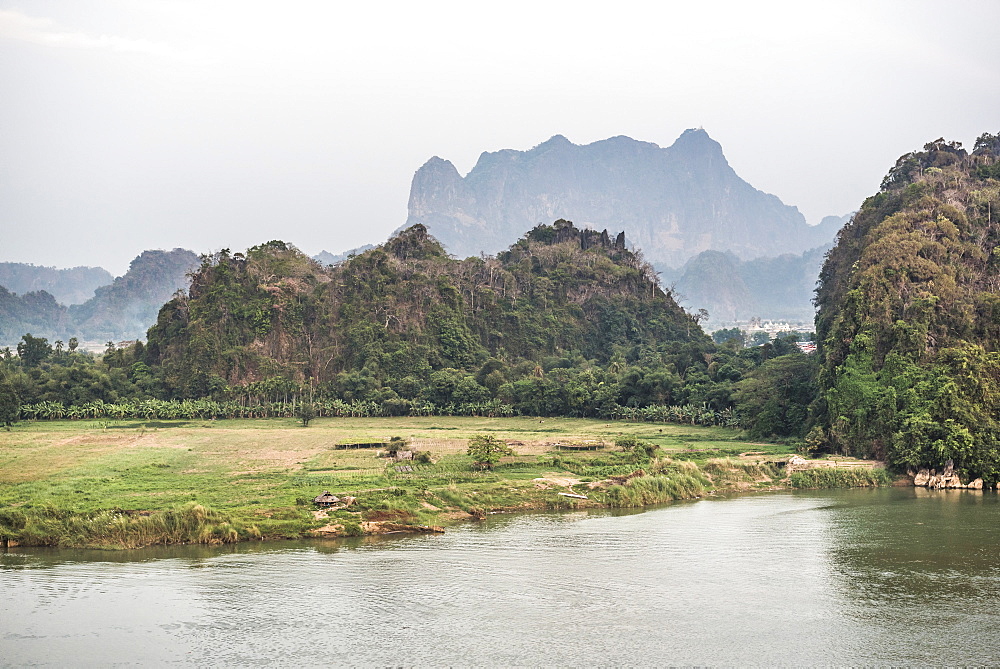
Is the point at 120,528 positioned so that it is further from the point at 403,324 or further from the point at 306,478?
the point at 403,324

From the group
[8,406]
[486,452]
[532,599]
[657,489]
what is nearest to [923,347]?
[657,489]

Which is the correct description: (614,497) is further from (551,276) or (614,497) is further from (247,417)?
(551,276)

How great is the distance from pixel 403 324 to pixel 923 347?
140 ft

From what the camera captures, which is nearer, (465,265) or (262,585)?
(262,585)

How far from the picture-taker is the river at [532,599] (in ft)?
56.4

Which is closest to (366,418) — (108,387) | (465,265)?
(108,387)

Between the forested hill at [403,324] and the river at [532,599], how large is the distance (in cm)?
3442

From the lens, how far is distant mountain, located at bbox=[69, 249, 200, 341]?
186 m

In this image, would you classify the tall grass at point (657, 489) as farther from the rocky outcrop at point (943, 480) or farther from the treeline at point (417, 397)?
the treeline at point (417, 397)

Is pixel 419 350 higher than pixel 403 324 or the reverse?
the reverse

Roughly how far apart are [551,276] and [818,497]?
2261 inches

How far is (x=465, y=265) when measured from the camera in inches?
3391

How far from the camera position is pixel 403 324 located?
73.7m

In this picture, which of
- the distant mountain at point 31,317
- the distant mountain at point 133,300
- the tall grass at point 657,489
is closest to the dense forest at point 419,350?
the tall grass at point 657,489
